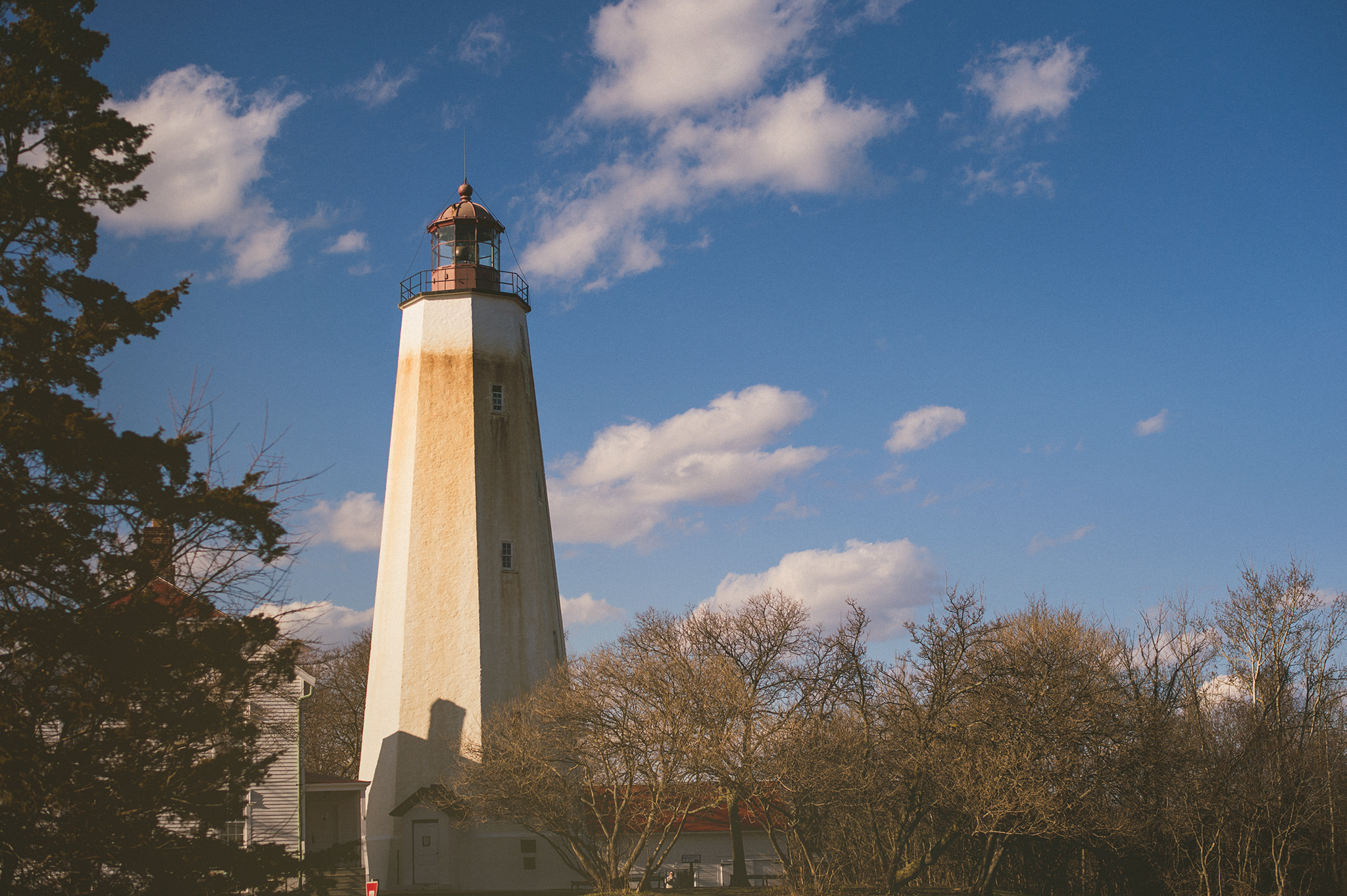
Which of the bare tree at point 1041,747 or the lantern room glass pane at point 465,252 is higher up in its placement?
the lantern room glass pane at point 465,252

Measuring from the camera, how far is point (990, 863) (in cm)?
2597

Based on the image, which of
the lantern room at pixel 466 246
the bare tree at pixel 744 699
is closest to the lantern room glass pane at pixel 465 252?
the lantern room at pixel 466 246

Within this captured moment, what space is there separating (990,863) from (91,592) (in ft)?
72.3

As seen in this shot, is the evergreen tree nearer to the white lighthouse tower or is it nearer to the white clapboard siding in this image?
the white clapboard siding

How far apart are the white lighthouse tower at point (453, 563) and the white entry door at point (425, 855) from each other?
0.03m

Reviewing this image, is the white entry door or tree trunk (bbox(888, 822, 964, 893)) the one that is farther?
the white entry door

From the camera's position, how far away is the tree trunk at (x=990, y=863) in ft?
83.6

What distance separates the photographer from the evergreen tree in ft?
39.2

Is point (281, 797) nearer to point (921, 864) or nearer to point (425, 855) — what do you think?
point (425, 855)

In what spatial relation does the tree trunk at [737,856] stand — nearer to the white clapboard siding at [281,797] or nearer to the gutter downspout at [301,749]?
the gutter downspout at [301,749]

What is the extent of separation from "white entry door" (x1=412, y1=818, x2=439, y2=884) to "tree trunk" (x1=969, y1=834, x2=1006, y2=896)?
46.2 ft

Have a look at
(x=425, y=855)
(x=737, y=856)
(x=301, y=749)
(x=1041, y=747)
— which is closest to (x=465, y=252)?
(x=301, y=749)

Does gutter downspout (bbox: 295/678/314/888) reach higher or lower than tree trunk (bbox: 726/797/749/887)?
higher

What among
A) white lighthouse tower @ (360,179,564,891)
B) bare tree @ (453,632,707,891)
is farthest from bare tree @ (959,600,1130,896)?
white lighthouse tower @ (360,179,564,891)
